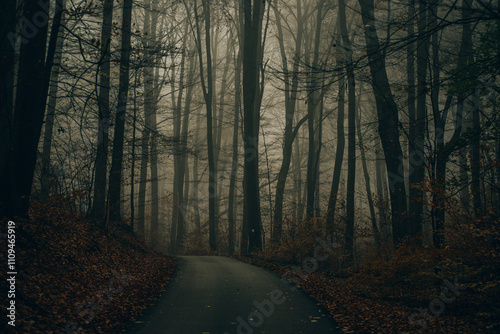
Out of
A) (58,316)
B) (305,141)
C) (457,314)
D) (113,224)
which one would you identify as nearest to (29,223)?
(58,316)

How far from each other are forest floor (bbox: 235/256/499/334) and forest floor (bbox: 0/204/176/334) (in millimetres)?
3516

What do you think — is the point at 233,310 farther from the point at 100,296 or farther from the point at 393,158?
the point at 393,158

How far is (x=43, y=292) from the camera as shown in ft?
20.8

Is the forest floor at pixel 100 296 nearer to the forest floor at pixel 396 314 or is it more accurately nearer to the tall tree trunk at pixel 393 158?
the forest floor at pixel 396 314

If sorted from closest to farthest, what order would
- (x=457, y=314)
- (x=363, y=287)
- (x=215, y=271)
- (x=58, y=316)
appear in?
(x=58, y=316), (x=457, y=314), (x=363, y=287), (x=215, y=271)

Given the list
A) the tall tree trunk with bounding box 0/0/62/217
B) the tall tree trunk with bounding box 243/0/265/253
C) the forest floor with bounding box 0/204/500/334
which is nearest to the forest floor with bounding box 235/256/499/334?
the forest floor with bounding box 0/204/500/334

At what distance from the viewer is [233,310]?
7.05 metres

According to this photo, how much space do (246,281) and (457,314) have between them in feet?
15.8

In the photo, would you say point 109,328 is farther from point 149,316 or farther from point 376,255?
point 376,255

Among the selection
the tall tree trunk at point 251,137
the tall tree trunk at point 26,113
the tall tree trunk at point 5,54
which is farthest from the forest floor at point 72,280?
the tall tree trunk at point 251,137

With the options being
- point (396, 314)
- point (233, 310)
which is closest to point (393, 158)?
point (396, 314)

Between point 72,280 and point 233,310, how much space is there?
10.6 ft

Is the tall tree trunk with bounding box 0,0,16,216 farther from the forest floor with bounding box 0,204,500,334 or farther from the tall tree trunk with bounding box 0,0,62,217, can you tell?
the forest floor with bounding box 0,204,500,334

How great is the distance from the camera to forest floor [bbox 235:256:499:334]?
5.98m
